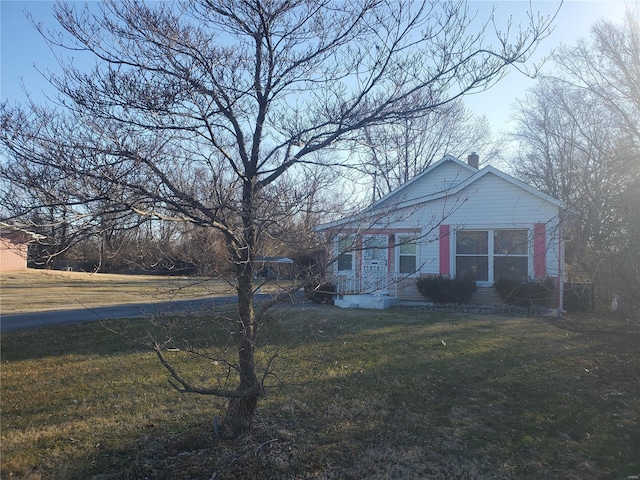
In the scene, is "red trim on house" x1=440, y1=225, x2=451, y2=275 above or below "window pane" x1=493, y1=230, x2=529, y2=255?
below

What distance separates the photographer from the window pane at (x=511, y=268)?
49.8 feet

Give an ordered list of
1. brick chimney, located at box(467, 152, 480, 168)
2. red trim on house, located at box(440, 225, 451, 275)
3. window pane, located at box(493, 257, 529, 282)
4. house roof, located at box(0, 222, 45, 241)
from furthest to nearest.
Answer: brick chimney, located at box(467, 152, 480, 168) < red trim on house, located at box(440, 225, 451, 275) < window pane, located at box(493, 257, 529, 282) < house roof, located at box(0, 222, 45, 241)

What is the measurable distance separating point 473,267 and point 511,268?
3.60ft

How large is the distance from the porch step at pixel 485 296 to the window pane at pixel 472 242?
3.74 ft

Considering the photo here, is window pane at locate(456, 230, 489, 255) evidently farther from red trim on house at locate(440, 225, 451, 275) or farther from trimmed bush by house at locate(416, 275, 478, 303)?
trimmed bush by house at locate(416, 275, 478, 303)

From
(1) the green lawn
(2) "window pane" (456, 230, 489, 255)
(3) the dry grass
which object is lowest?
(1) the green lawn

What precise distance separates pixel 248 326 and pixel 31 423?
2938 mm

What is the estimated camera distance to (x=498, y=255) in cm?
1552

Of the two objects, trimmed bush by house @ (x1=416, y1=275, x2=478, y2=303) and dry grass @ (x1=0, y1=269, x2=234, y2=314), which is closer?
dry grass @ (x1=0, y1=269, x2=234, y2=314)

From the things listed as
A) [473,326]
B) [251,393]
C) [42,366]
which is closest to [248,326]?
[251,393]

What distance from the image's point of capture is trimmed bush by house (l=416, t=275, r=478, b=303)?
602 inches

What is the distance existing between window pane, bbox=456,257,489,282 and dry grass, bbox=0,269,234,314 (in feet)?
30.7

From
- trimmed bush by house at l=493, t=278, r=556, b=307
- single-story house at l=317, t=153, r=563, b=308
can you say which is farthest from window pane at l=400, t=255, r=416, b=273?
Result: trimmed bush by house at l=493, t=278, r=556, b=307

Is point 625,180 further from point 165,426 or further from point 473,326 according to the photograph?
point 165,426
